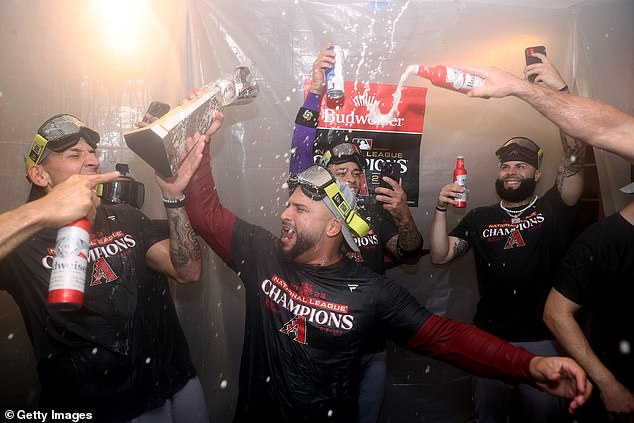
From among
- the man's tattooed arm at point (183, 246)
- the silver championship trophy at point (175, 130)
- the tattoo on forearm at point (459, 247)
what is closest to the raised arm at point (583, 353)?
the tattoo on forearm at point (459, 247)

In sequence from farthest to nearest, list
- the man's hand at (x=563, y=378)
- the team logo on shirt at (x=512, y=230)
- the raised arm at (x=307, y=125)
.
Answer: the raised arm at (x=307, y=125) < the team logo on shirt at (x=512, y=230) < the man's hand at (x=563, y=378)

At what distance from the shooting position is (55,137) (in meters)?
2.44

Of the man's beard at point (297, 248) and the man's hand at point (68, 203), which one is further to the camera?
the man's beard at point (297, 248)

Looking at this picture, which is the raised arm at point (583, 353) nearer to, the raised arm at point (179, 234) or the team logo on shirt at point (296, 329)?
the team logo on shirt at point (296, 329)

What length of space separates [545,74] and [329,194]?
69.8 inches

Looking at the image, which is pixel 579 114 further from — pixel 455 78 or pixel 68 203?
pixel 68 203

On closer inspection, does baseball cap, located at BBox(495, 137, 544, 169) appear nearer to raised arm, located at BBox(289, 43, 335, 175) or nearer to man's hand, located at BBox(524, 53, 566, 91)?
man's hand, located at BBox(524, 53, 566, 91)

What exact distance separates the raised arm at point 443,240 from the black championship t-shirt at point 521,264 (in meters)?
0.16

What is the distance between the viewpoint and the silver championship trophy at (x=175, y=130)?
6.50 feet

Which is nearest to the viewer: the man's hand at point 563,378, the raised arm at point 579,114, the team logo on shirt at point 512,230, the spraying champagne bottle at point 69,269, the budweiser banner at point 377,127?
the spraying champagne bottle at point 69,269

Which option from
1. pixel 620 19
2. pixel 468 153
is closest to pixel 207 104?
pixel 468 153

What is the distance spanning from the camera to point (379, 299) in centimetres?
237

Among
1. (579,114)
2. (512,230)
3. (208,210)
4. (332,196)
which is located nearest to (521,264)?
(512,230)

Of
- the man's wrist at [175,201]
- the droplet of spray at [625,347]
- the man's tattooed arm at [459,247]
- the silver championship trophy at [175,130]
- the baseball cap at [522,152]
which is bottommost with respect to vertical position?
the droplet of spray at [625,347]
